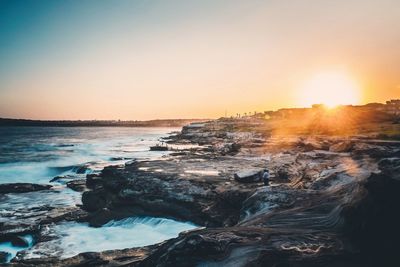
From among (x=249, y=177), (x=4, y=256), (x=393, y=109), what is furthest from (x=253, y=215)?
(x=393, y=109)

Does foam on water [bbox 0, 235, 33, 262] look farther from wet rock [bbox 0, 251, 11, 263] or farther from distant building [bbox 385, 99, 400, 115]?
distant building [bbox 385, 99, 400, 115]

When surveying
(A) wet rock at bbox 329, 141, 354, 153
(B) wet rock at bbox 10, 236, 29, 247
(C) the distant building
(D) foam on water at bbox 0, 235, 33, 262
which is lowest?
(D) foam on water at bbox 0, 235, 33, 262

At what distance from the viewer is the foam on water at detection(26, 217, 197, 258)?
50.9ft

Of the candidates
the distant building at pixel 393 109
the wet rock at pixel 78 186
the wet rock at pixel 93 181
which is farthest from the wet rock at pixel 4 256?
the distant building at pixel 393 109

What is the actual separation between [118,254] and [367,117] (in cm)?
6857

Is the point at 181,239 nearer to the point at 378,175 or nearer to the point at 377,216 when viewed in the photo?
the point at 377,216

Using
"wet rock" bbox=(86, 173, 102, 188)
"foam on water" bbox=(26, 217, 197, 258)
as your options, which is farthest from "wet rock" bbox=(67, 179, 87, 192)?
"foam on water" bbox=(26, 217, 197, 258)

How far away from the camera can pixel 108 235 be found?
1703 cm

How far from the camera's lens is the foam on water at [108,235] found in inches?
610

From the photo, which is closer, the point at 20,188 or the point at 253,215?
the point at 253,215

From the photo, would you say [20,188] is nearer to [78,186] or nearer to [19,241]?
[78,186]

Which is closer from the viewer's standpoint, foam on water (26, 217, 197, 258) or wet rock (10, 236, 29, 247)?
foam on water (26, 217, 197, 258)

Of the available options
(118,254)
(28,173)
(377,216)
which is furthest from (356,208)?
(28,173)

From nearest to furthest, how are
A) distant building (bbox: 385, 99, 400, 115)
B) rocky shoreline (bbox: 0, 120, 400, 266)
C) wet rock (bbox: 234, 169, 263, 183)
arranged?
rocky shoreline (bbox: 0, 120, 400, 266)
wet rock (bbox: 234, 169, 263, 183)
distant building (bbox: 385, 99, 400, 115)
